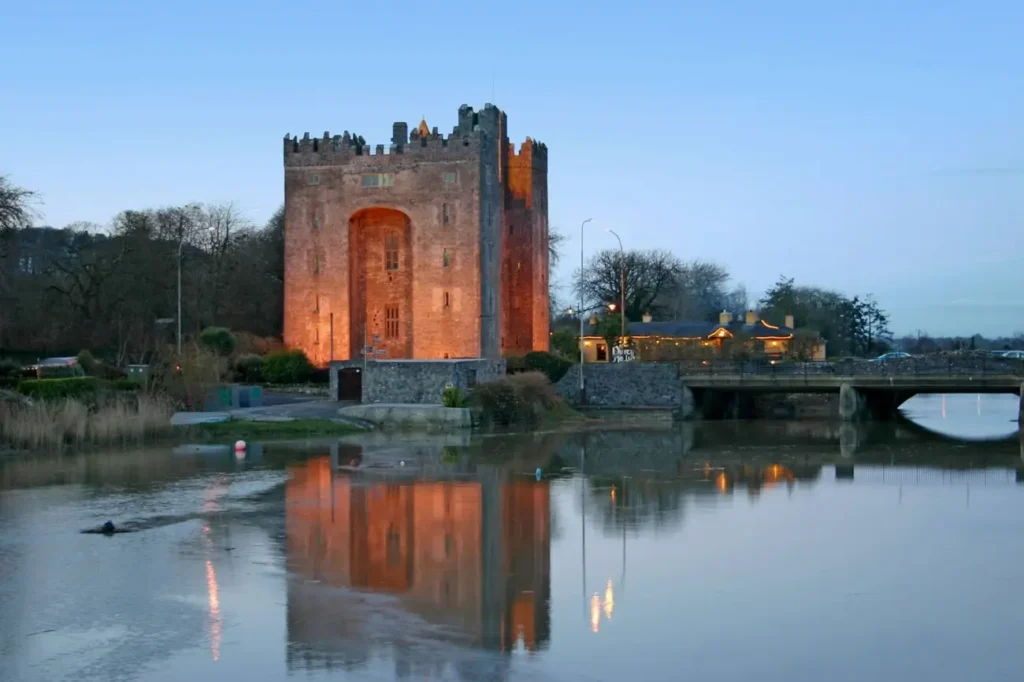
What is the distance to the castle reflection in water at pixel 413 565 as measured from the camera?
45.6ft

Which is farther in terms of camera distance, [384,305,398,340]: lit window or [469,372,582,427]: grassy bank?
[384,305,398,340]: lit window

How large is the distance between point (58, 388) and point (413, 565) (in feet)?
62.8

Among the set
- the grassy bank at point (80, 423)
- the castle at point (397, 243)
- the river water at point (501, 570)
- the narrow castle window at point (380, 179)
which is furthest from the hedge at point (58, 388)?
the narrow castle window at point (380, 179)

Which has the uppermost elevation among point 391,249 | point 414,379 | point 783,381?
point 391,249

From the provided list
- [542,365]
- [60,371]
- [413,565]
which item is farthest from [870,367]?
[413,565]

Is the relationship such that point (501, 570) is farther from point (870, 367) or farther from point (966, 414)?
point (966, 414)

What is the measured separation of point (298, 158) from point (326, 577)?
124 feet

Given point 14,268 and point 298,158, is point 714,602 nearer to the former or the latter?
point 298,158

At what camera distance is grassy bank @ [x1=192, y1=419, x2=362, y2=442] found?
113 feet

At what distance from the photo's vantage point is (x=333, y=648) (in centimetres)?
1336

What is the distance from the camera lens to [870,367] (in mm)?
48531

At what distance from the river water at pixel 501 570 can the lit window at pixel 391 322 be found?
2204 centimetres

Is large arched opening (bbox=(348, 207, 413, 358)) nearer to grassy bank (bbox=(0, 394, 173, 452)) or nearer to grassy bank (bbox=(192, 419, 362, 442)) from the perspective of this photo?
grassy bank (bbox=(192, 419, 362, 442))

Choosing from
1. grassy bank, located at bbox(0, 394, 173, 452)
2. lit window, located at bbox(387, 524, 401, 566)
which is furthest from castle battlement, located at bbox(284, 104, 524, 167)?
lit window, located at bbox(387, 524, 401, 566)
